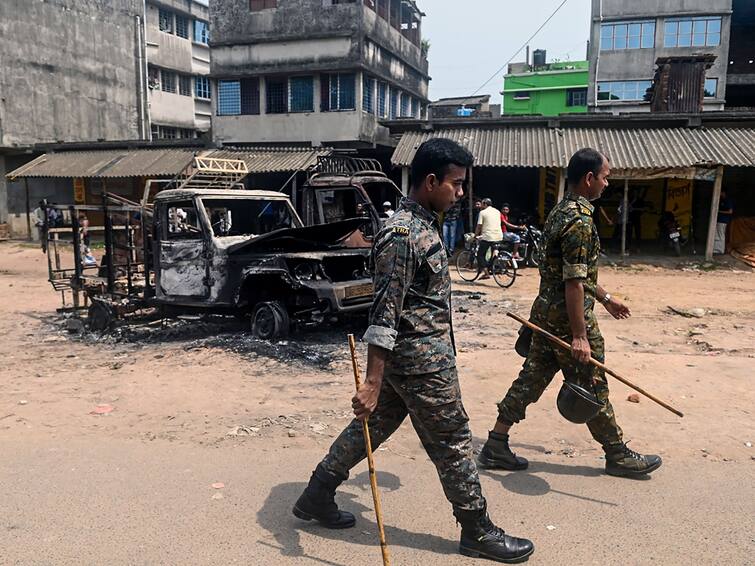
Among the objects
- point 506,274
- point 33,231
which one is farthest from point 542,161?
point 33,231

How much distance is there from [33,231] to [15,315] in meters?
14.5

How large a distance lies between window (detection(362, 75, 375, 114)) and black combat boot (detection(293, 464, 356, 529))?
21.2m

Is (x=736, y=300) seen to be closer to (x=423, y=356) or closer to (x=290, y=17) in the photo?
(x=423, y=356)

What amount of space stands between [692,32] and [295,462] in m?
33.8

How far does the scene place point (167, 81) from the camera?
32.8 meters

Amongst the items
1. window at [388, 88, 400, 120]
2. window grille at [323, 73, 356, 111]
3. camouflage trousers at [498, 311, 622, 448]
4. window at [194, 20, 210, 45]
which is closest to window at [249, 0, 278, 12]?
window grille at [323, 73, 356, 111]

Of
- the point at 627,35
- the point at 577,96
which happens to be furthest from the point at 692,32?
the point at 577,96

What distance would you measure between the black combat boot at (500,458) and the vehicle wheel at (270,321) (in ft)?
12.9

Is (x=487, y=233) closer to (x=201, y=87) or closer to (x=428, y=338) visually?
(x=428, y=338)

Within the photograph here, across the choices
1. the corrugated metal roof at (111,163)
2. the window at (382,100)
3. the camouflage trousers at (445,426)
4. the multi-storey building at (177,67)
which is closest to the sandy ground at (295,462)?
the camouflage trousers at (445,426)

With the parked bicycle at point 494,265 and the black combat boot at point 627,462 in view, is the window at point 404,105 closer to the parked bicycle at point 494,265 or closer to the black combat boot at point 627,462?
the parked bicycle at point 494,265

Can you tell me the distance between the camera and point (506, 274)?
485 inches

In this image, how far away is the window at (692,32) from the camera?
30.2 m

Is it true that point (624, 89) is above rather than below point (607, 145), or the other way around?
above
